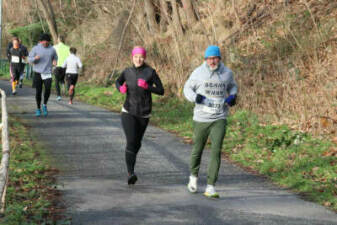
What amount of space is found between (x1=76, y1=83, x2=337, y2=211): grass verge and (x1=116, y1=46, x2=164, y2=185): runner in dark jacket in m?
2.37

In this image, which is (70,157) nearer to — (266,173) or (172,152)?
(172,152)

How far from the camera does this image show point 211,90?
24.1 ft

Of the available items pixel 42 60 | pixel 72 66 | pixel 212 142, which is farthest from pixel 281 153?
pixel 72 66

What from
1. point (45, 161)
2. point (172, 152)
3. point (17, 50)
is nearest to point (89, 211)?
point (45, 161)

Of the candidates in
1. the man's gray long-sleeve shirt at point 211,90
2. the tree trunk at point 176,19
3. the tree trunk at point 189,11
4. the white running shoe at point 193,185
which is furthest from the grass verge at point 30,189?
the tree trunk at point 189,11

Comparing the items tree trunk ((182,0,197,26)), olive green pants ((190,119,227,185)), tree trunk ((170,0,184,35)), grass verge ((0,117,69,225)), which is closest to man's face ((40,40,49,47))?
grass verge ((0,117,69,225))

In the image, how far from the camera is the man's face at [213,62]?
7.29 meters

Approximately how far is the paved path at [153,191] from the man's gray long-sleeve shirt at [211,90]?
Result: 1.07 metres

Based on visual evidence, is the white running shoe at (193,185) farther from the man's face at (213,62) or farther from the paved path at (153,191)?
the man's face at (213,62)

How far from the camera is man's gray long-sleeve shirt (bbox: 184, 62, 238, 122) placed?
735 centimetres

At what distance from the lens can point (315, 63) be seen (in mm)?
13430

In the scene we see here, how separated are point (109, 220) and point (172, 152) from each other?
4.90 m

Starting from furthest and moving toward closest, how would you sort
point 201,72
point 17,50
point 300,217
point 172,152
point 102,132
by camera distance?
point 17,50 → point 102,132 → point 172,152 → point 201,72 → point 300,217

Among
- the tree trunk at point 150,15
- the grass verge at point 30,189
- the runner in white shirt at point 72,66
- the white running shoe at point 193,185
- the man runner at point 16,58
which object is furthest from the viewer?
the tree trunk at point 150,15
